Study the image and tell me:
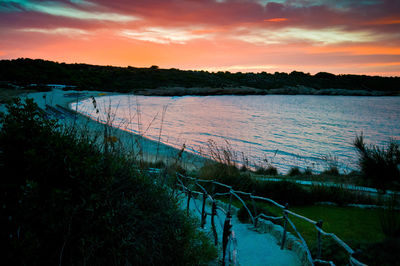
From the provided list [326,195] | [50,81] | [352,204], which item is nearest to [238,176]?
[326,195]

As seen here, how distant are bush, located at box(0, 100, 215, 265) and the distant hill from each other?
79.5 metres

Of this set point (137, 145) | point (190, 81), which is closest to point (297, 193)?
point (137, 145)

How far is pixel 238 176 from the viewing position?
983 cm

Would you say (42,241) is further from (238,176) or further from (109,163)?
(238,176)

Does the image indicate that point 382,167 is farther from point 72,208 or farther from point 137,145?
point 72,208

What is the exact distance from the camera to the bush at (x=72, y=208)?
2.85 metres

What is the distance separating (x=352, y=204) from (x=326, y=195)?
699 millimetres

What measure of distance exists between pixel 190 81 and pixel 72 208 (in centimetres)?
11094

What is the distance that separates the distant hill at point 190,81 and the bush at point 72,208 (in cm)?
7945

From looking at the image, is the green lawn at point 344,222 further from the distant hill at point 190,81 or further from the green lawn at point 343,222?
the distant hill at point 190,81

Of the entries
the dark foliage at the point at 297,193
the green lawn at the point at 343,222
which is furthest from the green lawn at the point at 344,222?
the dark foliage at the point at 297,193

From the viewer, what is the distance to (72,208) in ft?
9.63

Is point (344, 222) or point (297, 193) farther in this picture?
point (297, 193)

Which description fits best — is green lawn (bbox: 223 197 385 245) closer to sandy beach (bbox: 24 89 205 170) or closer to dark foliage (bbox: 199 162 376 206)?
dark foliage (bbox: 199 162 376 206)
